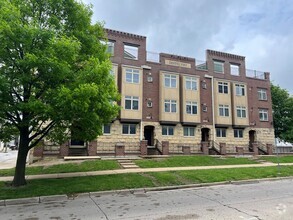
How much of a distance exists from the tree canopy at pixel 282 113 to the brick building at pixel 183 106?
17.5 ft

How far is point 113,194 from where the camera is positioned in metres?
10.4

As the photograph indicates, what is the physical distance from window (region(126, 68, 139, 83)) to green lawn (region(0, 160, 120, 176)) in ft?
33.4

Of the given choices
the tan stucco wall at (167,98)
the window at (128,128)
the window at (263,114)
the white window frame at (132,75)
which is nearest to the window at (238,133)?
the window at (263,114)

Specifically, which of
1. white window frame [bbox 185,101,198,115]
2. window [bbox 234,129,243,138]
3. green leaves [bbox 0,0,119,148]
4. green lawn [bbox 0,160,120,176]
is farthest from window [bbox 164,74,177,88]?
green leaves [bbox 0,0,119,148]

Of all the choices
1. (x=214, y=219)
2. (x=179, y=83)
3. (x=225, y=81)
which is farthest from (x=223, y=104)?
(x=214, y=219)

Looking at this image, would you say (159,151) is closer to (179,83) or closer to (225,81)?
(179,83)

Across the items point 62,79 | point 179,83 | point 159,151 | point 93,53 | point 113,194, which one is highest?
point 179,83

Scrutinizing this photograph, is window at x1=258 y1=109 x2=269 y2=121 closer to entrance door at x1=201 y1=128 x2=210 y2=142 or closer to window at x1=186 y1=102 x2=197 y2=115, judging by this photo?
entrance door at x1=201 y1=128 x2=210 y2=142

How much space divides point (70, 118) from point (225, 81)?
24.2 m

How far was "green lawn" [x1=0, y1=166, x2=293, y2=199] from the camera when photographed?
10147 millimetres

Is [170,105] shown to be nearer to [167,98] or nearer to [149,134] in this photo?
[167,98]

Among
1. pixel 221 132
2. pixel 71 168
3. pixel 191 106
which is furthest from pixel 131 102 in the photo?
pixel 221 132

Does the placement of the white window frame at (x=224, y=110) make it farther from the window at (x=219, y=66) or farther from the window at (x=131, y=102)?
the window at (x=131, y=102)

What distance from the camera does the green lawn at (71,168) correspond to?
47.4ft
